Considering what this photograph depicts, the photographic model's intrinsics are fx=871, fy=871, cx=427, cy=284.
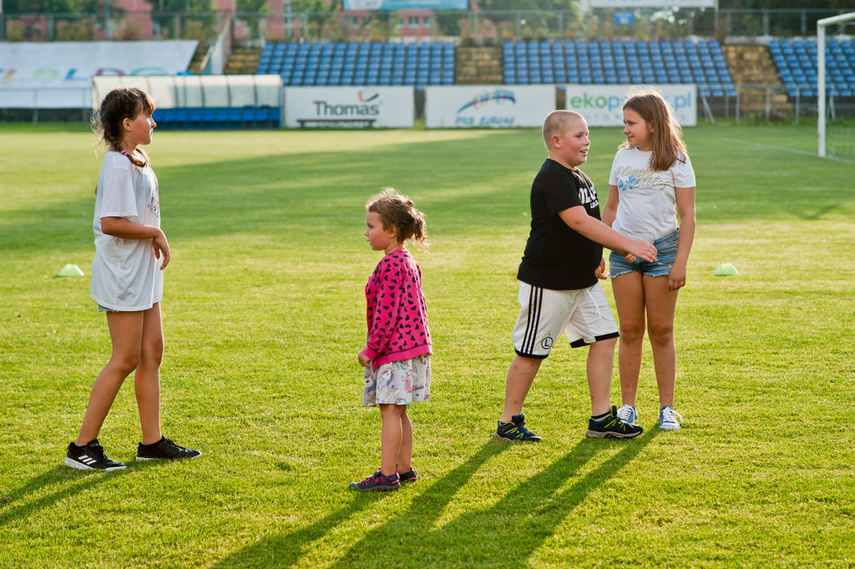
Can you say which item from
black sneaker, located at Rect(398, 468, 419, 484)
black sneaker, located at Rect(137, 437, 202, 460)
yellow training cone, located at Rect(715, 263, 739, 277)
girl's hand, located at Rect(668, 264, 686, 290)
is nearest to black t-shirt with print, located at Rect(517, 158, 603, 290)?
girl's hand, located at Rect(668, 264, 686, 290)

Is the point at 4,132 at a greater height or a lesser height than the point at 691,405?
greater

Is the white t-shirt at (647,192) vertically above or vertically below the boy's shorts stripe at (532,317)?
above

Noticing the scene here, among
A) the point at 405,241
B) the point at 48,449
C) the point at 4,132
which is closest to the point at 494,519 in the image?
the point at 405,241

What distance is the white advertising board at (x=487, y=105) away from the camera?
39781 millimetres

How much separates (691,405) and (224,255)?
6370mm

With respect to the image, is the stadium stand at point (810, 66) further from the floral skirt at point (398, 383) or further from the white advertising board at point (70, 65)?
the floral skirt at point (398, 383)

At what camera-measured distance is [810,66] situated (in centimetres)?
4528

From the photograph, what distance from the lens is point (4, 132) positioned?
125ft

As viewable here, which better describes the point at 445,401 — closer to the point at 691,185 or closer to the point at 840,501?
the point at 691,185

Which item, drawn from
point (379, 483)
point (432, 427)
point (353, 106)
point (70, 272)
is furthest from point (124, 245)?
point (353, 106)

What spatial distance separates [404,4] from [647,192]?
49.1m

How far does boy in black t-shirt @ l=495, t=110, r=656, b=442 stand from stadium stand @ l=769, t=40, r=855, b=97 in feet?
136

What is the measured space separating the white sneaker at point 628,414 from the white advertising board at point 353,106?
3678 centimetres

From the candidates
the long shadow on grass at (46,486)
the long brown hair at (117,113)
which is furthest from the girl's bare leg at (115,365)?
the long brown hair at (117,113)
